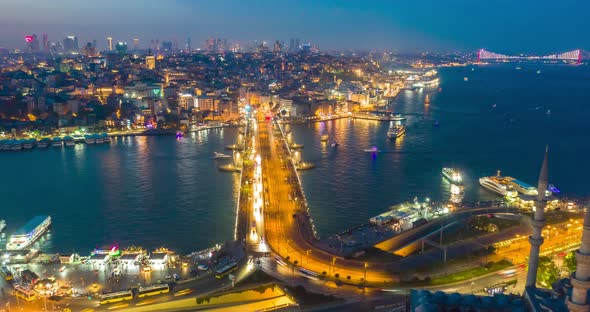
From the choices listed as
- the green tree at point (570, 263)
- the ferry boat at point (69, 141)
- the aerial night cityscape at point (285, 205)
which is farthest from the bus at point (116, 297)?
the ferry boat at point (69, 141)

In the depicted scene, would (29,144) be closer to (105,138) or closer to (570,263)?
(105,138)

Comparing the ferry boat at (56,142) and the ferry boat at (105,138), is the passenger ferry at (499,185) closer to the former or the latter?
the ferry boat at (105,138)

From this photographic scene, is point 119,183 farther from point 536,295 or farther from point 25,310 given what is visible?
point 536,295

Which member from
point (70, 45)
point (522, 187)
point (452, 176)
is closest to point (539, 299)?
point (522, 187)

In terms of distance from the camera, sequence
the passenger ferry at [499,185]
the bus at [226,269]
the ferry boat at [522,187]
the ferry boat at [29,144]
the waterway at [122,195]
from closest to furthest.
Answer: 1. the bus at [226,269]
2. the waterway at [122,195]
3. the ferry boat at [522,187]
4. the passenger ferry at [499,185]
5. the ferry boat at [29,144]

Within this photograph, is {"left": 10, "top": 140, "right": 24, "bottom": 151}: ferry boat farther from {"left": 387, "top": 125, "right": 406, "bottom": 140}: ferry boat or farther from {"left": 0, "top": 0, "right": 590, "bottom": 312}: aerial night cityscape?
{"left": 387, "top": 125, "right": 406, "bottom": 140}: ferry boat

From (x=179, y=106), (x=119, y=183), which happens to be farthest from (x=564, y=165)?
(x=179, y=106)
